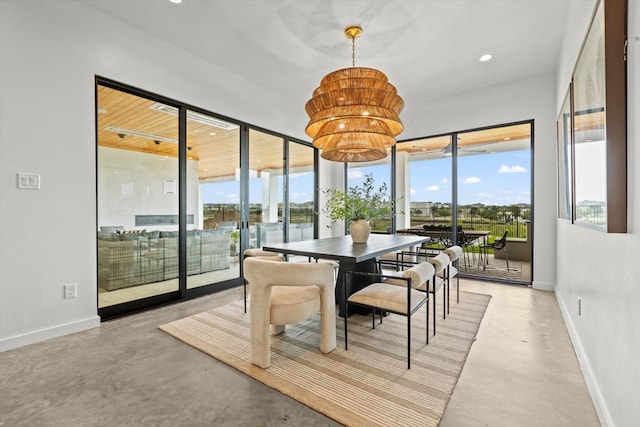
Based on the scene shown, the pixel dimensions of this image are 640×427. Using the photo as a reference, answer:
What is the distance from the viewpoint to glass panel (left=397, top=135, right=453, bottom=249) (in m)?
5.21

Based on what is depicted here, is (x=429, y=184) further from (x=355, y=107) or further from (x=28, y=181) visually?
(x=28, y=181)

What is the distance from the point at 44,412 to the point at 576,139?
396 centimetres

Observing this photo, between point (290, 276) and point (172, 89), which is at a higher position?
point (172, 89)

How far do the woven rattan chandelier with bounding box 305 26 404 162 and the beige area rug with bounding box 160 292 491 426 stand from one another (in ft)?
6.11

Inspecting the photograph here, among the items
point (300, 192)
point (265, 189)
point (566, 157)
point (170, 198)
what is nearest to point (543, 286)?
point (566, 157)

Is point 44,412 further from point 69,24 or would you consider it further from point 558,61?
point 558,61

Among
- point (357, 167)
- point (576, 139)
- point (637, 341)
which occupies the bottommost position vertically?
point (637, 341)

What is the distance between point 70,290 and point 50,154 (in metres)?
1.25

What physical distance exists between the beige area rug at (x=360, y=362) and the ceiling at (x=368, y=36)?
9.86 feet

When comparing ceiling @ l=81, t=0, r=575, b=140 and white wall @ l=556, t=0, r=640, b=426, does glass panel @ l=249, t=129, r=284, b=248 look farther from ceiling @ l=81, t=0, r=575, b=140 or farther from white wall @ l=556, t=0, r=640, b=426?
white wall @ l=556, t=0, r=640, b=426

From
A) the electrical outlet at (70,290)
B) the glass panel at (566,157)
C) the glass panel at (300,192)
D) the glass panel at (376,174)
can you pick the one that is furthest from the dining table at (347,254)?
the glass panel at (300,192)

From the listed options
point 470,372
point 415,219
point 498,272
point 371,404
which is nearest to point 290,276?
point 371,404

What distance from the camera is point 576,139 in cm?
226

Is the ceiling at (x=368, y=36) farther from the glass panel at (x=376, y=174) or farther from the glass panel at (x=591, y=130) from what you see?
the glass panel at (x=376, y=174)
